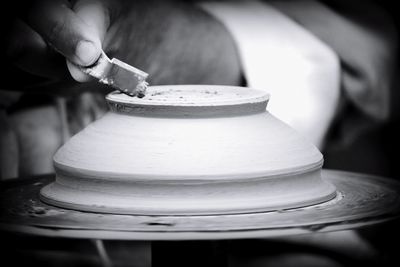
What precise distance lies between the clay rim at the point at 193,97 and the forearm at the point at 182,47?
0.54 metres

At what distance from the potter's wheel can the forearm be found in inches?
28.6

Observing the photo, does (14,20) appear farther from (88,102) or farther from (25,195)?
(88,102)

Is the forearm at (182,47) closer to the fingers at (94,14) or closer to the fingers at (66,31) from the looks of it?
the fingers at (94,14)

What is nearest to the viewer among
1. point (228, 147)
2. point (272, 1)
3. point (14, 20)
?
point (228, 147)

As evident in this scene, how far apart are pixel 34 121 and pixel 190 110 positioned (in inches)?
43.5

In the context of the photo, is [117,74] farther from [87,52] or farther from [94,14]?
[94,14]

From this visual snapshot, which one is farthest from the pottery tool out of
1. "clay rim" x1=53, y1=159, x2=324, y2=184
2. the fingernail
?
"clay rim" x1=53, y1=159, x2=324, y2=184

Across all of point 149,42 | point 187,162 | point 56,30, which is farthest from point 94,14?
point 149,42

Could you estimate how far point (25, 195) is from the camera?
129 cm

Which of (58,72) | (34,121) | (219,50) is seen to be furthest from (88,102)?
(58,72)

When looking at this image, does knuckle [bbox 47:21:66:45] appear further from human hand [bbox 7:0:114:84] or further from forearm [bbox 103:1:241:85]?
forearm [bbox 103:1:241:85]

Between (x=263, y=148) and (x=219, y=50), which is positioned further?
(x=219, y=50)

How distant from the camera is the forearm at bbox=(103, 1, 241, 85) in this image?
191cm

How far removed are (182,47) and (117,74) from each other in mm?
757
